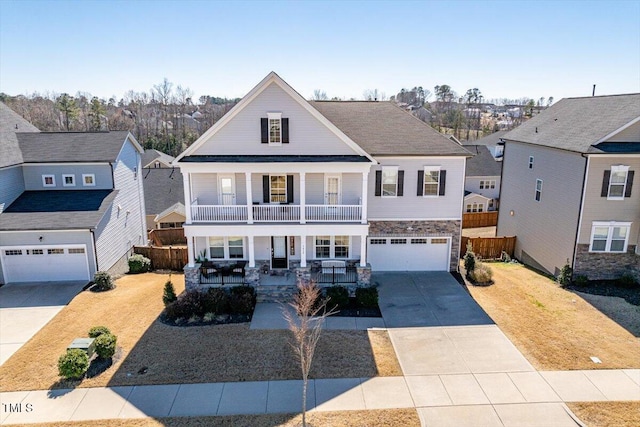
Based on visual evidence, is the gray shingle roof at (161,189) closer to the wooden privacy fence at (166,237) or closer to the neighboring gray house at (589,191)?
the wooden privacy fence at (166,237)

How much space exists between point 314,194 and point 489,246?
12224 millimetres

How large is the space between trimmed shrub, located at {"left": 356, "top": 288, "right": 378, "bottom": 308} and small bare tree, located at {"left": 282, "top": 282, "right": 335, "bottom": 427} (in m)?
1.24

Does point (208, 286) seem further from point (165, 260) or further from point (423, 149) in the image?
point (423, 149)

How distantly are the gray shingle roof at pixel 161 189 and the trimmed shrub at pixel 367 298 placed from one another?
2145cm

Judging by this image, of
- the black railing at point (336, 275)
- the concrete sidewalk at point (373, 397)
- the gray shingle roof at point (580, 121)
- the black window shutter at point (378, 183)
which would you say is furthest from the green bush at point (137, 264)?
the gray shingle roof at point (580, 121)

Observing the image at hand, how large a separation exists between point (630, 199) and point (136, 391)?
22315 millimetres

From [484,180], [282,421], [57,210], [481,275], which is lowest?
[282,421]

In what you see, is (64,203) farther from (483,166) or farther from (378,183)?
(483,166)

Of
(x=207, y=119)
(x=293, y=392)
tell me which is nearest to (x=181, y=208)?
(x=293, y=392)

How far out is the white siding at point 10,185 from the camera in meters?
21.3

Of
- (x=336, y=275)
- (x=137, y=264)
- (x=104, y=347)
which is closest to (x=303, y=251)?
(x=336, y=275)

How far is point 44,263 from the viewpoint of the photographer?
20.7m

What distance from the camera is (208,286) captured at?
1875cm

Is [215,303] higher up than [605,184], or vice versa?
[605,184]
